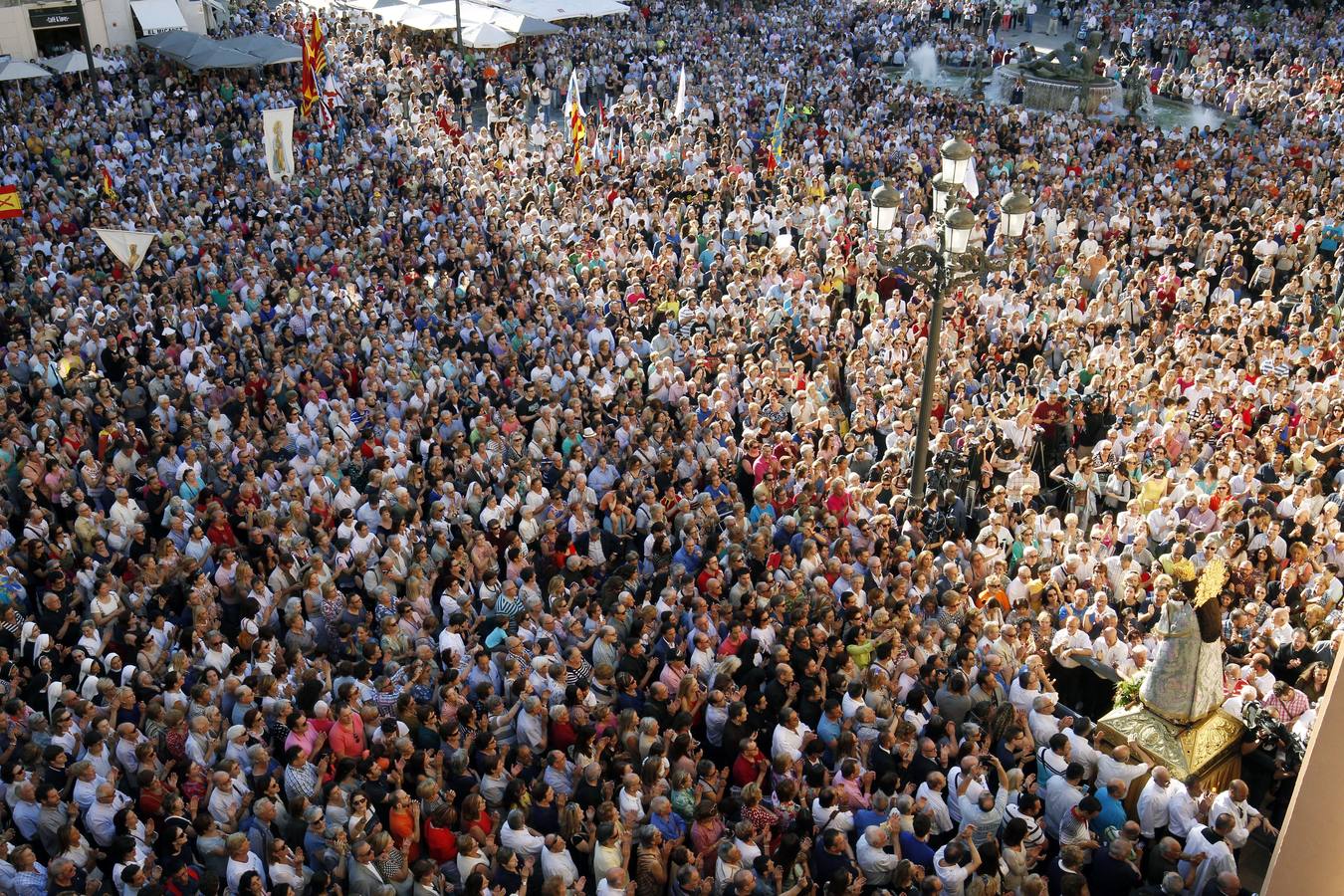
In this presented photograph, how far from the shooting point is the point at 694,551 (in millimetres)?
11305

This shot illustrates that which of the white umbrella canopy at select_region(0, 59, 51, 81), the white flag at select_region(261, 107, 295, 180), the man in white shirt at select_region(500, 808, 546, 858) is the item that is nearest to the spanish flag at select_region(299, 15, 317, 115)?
the white flag at select_region(261, 107, 295, 180)

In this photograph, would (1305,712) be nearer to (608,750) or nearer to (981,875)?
(981,875)

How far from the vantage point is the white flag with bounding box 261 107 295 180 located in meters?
20.9

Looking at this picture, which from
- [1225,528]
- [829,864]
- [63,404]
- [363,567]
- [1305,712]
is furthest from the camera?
[63,404]

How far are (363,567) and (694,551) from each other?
2770mm

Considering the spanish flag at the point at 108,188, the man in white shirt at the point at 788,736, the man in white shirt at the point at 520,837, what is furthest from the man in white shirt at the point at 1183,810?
the spanish flag at the point at 108,188

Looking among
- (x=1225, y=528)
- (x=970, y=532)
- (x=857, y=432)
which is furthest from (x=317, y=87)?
(x=1225, y=528)

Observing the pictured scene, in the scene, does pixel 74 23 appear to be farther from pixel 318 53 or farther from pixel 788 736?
pixel 788 736

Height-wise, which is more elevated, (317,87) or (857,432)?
(317,87)

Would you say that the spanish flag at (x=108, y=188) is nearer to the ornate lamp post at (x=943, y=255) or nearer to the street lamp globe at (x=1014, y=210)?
the ornate lamp post at (x=943, y=255)

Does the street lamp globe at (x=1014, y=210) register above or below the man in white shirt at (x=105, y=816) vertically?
above

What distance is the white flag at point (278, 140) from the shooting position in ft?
68.6

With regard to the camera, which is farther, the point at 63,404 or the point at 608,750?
the point at 63,404

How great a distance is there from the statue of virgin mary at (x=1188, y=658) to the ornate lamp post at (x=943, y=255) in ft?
10.7
